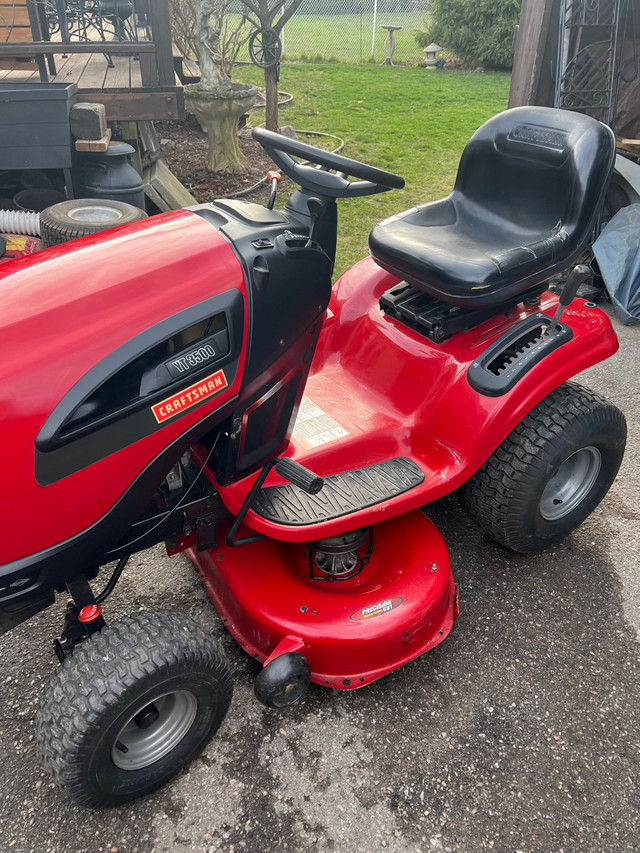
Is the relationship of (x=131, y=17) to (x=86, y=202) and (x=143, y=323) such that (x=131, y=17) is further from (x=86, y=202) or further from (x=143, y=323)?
(x=143, y=323)

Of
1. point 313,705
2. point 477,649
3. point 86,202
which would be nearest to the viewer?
point 313,705

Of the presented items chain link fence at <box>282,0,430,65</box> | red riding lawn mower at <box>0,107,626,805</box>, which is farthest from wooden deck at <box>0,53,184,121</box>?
chain link fence at <box>282,0,430,65</box>

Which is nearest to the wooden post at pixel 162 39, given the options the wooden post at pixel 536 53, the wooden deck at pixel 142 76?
the wooden deck at pixel 142 76

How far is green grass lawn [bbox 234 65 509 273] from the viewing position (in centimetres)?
601

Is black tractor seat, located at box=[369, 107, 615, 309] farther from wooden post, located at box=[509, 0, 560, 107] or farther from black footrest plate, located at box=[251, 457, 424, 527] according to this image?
wooden post, located at box=[509, 0, 560, 107]

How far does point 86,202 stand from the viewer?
12.4 feet

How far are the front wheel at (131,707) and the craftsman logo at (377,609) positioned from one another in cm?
39

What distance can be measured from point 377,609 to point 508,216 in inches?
58.4

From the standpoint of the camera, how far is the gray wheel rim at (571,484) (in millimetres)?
2469

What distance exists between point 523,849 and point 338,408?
133 centimetres

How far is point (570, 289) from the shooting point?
2.11 m

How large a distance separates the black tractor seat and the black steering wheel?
470mm

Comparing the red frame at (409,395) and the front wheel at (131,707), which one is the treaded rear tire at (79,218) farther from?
the front wheel at (131,707)

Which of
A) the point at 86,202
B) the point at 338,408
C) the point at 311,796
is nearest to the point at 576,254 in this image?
the point at 338,408
